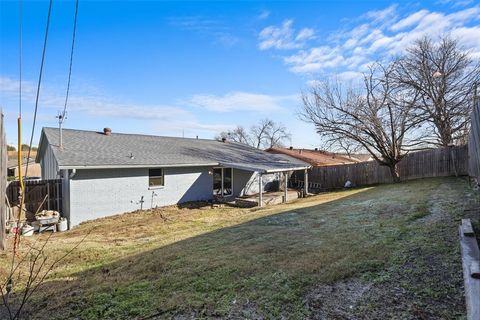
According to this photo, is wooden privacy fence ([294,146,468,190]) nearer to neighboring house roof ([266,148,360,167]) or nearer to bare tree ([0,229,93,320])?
neighboring house roof ([266,148,360,167])

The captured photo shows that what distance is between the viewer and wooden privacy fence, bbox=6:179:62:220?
11172 mm

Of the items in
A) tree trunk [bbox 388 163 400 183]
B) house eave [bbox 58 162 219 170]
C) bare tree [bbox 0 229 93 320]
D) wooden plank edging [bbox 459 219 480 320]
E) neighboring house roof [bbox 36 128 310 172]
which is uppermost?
neighboring house roof [bbox 36 128 310 172]

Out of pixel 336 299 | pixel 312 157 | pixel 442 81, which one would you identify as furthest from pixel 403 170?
pixel 336 299

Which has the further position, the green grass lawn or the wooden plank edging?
the green grass lawn

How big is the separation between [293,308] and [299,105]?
62.4 feet

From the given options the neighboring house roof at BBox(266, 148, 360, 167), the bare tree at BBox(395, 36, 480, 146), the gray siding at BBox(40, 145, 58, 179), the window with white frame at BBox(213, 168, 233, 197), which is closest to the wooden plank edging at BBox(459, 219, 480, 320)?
the window with white frame at BBox(213, 168, 233, 197)

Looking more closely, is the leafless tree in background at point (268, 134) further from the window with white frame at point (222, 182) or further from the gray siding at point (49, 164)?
the gray siding at point (49, 164)

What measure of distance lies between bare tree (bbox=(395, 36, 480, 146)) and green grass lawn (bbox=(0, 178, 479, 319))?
45.5 ft

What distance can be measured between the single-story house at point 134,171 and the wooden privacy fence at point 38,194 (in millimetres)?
284

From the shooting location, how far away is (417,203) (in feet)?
31.0

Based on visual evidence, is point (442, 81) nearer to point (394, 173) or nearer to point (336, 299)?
point (394, 173)

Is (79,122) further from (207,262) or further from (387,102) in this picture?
(387,102)

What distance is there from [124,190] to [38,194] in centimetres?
320

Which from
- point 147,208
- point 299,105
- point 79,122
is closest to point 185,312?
point 147,208
